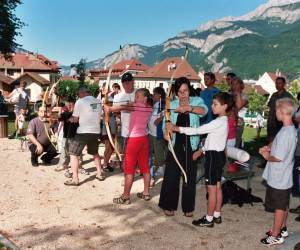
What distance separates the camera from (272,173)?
5.28 m

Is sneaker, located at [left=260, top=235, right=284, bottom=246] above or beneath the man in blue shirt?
beneath

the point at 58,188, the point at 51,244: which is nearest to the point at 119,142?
the point at 58,188

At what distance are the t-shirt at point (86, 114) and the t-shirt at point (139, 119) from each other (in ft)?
4.67

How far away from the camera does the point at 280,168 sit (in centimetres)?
521

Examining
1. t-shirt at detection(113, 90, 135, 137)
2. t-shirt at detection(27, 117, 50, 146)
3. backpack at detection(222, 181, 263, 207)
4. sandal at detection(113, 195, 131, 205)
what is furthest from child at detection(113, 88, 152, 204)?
t-shirt at detection(27, 117, 50, 146)

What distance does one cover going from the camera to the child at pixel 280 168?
16.8ft

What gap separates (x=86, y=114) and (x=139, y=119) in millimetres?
1615

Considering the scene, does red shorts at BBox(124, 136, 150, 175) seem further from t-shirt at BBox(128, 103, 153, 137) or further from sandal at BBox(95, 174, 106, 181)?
sandal at BBox(95, 174, 106, 181)

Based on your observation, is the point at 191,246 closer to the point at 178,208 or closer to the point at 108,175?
the point at 178,208

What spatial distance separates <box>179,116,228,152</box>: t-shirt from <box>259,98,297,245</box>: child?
0.63 m

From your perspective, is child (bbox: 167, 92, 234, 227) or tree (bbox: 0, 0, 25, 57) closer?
child (bbox: 167, 92, 234, 227)

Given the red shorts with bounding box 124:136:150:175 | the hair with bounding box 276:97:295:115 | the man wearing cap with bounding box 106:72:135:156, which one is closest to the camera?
the hair with bounding box 276:97:295:115

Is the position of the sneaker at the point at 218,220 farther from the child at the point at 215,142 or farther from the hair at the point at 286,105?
the hair at the point at 286,105

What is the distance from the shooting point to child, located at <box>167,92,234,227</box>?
18.6ft
